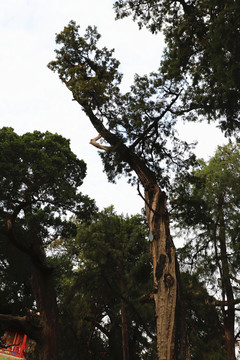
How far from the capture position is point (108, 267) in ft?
29.0

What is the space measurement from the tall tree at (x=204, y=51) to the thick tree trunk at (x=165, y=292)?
2375mm

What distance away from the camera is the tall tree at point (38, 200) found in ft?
29.8

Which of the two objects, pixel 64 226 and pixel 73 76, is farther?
pixel 64 226

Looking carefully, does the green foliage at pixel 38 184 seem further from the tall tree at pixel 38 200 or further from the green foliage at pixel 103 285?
the green foliage at pixel 103 285

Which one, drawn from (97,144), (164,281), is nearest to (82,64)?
(97,144)

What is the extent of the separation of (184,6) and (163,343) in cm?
682

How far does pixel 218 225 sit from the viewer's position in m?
9.59

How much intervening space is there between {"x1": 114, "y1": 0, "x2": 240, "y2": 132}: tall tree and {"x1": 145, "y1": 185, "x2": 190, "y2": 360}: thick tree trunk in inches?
93.5

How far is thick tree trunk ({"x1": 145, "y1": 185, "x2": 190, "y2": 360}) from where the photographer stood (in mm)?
4477

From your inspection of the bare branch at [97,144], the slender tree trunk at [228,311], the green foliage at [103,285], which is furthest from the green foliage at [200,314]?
the bare branch at [97,144]

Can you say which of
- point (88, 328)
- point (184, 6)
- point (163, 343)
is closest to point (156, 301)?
point (163, 343)

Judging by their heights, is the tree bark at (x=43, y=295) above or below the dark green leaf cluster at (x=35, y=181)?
below

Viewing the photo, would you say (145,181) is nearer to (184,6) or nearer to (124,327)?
(184,6)

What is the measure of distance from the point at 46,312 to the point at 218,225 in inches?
256
